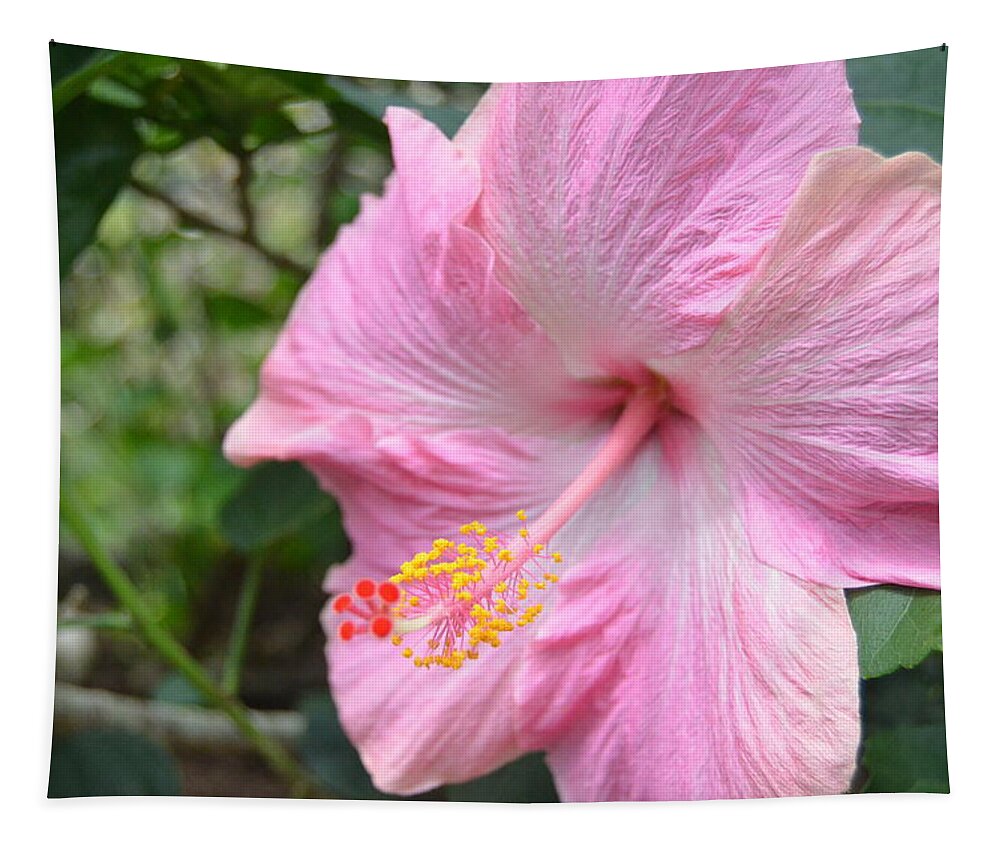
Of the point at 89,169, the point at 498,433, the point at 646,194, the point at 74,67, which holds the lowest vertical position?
the point at 498,433

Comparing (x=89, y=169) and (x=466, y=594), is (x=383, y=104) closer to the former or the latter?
(x=89, y=169)

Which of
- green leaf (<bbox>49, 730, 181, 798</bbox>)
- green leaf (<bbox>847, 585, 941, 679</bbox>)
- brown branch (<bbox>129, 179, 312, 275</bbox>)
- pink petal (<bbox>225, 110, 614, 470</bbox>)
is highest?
brown branch (<bbox>129, 179, 312, 275</bbox>)

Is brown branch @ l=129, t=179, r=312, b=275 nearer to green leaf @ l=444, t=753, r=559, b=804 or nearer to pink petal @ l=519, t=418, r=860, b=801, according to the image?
pink petal @ l=519, t=418, r=860, b=801

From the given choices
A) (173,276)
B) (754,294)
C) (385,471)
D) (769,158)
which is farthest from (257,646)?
(769,158)

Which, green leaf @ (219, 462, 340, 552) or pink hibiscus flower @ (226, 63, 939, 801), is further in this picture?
green leaf @ (219, 462, 340, 552)

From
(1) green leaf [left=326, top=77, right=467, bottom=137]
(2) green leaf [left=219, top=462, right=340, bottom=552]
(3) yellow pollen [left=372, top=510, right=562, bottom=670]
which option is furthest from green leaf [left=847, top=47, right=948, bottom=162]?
(2) green leaf [left=219, top=462, right=340, bottom=552]

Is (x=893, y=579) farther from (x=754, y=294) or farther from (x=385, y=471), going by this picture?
(x=385, y=471)

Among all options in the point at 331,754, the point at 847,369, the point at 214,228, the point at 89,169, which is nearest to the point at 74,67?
the point at 89,169
